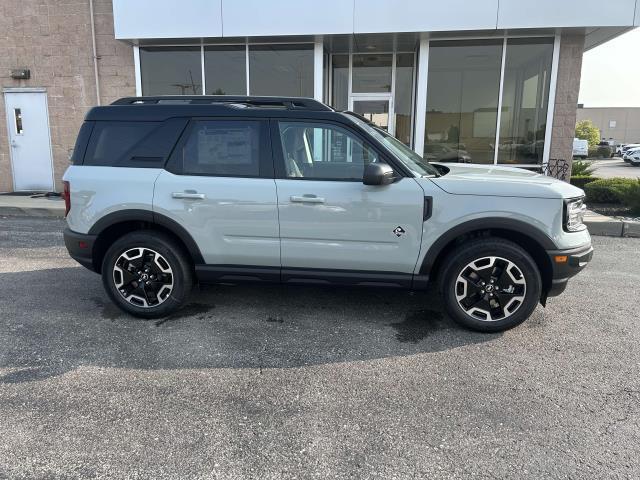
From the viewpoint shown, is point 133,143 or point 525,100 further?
point 525,100

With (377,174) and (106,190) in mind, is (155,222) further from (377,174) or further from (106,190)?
(377,174)

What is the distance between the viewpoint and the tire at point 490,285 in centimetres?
384

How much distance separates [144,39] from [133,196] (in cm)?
714

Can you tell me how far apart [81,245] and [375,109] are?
8.26 m

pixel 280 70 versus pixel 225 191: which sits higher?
pixel 280 70

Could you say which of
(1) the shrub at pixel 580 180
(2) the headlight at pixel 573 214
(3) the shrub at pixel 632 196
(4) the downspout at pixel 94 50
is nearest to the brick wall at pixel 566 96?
(3) the shrub at pixel 632 196

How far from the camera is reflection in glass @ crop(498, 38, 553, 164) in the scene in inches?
379

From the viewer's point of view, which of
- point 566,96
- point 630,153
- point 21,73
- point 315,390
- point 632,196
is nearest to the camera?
point 315,390

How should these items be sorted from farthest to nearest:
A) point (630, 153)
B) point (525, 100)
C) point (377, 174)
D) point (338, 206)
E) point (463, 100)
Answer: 1. point (630, 153)
2. point (463, 100)
3. point (525, 100)
4. point (338, 206)
5. point (377, 174)

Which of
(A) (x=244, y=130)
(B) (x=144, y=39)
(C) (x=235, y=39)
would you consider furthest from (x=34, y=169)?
(A) (x=244, y=130)

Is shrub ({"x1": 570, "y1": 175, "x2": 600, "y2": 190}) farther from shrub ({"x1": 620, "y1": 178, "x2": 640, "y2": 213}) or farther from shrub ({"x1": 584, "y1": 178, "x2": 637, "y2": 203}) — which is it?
shrub ({"x1": 620, "y1": 178, "x2": 640, "y2": 213})

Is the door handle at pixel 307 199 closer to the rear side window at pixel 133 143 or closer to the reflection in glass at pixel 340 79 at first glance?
the rear side window at pixel 133 143

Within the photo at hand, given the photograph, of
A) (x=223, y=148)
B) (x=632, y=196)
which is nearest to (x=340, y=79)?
(x=632, y=196)

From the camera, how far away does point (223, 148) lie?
Result: 4.17m
